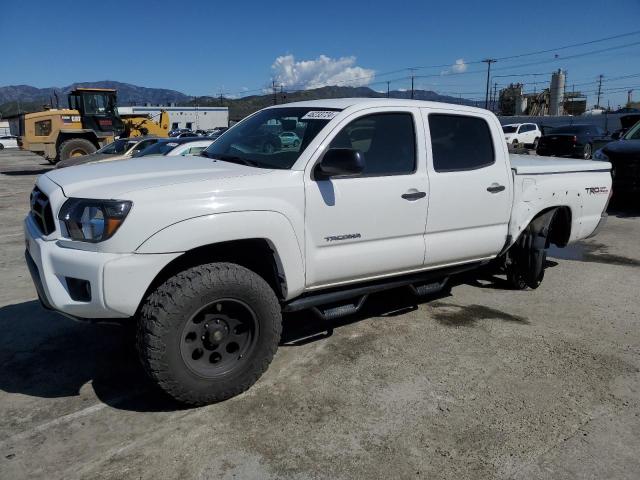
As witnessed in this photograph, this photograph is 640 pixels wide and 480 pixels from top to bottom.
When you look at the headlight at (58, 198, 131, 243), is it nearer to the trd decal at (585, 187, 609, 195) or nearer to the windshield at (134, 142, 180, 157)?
the trd decal at (585, 187, 609, 195)

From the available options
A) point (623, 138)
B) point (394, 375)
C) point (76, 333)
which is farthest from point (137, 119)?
point (394, 375)

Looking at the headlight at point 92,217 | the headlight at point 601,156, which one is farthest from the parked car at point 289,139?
the headlight at point 601,156

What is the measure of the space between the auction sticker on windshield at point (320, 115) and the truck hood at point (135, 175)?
2.25 feet

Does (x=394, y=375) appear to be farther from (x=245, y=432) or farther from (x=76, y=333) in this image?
(x=76, y=333)

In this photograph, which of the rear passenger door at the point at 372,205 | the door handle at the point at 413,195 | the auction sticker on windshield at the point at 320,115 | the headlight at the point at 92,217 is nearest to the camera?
the headlight at the point at 92,217

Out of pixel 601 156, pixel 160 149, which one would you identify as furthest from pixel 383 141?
pixel 160 149

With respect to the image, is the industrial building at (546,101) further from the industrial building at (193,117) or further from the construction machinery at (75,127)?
the construction machinery at (75,127)

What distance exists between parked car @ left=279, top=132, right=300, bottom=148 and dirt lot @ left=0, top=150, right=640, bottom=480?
1.61 metres

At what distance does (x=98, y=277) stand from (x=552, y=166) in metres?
4.41

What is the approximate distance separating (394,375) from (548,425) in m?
1.04

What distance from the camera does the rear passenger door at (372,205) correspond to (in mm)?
3598

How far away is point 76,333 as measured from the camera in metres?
4.47

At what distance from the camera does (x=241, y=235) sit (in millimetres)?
3213

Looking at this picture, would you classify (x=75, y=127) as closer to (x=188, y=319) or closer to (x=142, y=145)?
(x=142, y=145)
